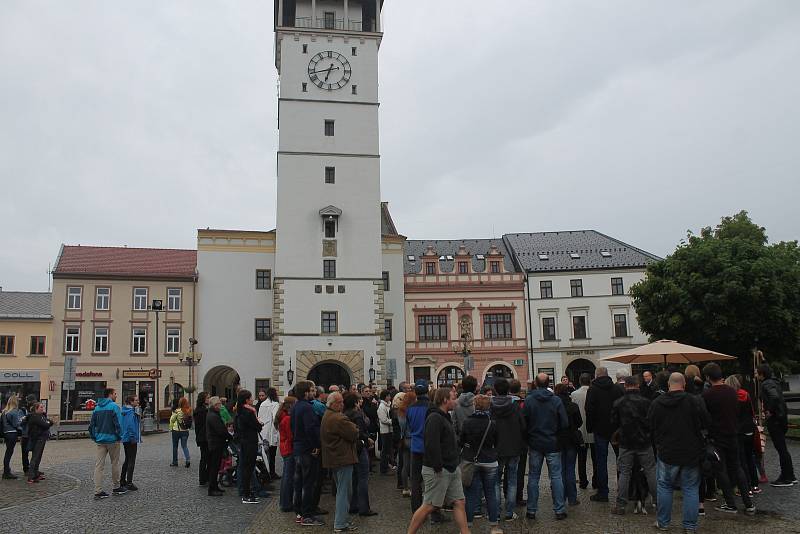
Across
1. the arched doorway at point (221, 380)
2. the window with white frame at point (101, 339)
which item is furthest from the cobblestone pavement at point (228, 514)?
the window with white frame at point (101, 339)

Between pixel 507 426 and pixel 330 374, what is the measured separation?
30.5m

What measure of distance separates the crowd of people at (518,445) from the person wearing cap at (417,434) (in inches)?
Answer: 0.8

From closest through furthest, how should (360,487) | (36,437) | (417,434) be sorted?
1. (417,434)
2. (360,487)
3. (36,437)

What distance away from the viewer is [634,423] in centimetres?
963

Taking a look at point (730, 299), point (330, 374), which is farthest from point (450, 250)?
point (730, 299)

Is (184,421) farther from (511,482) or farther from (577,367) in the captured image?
(577,367)

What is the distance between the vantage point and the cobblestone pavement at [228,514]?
919 cm

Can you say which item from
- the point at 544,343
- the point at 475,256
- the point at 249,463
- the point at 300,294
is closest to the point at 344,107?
the point at 300,294

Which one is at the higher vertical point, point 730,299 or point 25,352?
point 730,299

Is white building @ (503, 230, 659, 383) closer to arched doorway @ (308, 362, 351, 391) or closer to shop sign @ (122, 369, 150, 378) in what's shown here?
arched doorway @ (308, 362, 351, 391)

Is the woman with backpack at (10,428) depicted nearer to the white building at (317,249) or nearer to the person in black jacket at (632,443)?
the person in black jacket at (632,443)

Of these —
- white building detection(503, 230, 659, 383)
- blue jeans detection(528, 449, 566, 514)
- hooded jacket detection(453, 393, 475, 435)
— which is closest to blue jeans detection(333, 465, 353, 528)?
hooded jacket detection(453, 393, 475, 435)

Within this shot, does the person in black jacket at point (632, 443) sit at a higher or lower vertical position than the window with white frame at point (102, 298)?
lower

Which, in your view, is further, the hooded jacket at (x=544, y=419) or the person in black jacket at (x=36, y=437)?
the person in black jacket at (x=36, y=437)
